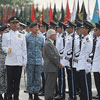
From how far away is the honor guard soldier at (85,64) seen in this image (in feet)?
33.6

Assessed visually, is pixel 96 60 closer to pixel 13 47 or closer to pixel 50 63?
pixel 50 63

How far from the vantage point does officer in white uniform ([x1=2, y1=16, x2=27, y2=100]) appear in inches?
433

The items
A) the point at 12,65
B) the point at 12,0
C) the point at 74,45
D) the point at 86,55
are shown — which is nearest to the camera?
the point at 86,55

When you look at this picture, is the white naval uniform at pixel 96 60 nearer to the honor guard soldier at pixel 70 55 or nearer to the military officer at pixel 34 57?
the honor guard soldier at pixel 70 55

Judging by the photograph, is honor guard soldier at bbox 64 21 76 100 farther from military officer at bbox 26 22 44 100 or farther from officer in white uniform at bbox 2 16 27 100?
officer in white uniform at bbox 2 16 27 100

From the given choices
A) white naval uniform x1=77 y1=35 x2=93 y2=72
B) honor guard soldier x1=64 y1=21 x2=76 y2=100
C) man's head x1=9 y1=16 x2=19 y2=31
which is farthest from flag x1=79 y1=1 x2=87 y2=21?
white naval uniform x1=77 y1=35 x2=93 y2=72

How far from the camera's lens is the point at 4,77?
37.4ft

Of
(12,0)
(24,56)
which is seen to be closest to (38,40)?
(24,56)

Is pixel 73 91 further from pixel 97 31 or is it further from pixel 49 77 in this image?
pixel 97 31

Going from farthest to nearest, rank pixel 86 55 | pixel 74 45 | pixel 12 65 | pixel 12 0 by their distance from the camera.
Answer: pixel 12 0 < pixel 74 45 < pixel 12 65 < pixel 86 55

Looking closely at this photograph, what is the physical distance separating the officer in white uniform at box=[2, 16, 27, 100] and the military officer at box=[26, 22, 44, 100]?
43 cm

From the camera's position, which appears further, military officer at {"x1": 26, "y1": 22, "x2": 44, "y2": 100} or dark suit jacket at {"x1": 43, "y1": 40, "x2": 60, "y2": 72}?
military officer at {"x1": 26, "y1": 22, "x2": 44, "y2": 100}

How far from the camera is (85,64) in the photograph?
33.7 ft

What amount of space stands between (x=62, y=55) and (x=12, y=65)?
1.76 meters
